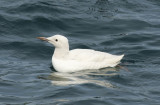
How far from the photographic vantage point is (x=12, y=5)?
747 inches

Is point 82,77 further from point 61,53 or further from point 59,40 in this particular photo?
point 59,40

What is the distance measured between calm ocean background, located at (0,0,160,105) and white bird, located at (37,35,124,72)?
24 centimetres

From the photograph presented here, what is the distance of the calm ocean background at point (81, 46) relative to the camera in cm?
1105

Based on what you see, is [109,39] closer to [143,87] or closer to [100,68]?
[100,68]

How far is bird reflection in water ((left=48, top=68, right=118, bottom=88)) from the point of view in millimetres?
12000

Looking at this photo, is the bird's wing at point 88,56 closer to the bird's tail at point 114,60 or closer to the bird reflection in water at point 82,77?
the bird's tail at point 114,60

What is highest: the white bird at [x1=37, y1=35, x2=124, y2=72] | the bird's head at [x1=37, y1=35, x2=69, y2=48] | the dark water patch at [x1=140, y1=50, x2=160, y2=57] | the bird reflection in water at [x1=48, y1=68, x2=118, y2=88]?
the dark water patch at [x1=140, y1=50, x2=160, y2=57]

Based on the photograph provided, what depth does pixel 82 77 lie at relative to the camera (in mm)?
12703

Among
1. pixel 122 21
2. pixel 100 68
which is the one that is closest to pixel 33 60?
pixel 100 68

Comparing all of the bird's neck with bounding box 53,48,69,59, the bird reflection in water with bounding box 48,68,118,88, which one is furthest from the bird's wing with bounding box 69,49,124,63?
the bird reflection in water with bounding box 48,68,118,88

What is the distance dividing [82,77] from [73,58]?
0.99 meters

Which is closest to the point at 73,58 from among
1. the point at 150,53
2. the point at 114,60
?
the point at 114,60

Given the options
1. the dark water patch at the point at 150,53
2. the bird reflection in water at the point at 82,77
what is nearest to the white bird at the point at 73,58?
the bird reflection in water at the point at 82,77

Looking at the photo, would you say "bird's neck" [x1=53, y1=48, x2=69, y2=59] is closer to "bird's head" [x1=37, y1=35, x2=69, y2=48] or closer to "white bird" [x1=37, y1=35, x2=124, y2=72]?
"white bird" [x1=37, y1=35, x2=124, y2=72]
